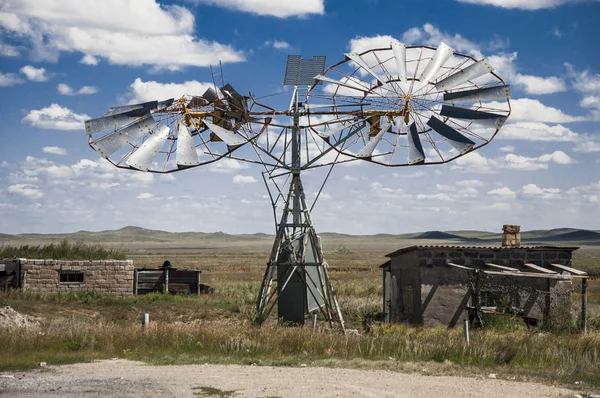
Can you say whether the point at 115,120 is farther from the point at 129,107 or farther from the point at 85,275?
the point at 85,275

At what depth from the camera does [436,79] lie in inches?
749

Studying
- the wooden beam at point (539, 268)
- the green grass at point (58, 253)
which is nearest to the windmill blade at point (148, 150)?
the wooden beam at point (539, 268)

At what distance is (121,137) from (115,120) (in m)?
0.49

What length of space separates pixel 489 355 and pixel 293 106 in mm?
7979

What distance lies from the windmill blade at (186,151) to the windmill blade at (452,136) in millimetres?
5519

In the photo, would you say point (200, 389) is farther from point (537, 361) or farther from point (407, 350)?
point (537, 361)

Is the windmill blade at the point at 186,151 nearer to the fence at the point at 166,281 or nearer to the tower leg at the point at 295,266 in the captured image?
the tower leg at the point at 295,266

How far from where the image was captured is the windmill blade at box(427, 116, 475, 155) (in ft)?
58.3

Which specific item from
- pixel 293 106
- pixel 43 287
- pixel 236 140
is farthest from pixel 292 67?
pixel 43 287

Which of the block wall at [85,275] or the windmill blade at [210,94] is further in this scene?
the block wall at [85,275]

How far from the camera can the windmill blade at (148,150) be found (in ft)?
60.3

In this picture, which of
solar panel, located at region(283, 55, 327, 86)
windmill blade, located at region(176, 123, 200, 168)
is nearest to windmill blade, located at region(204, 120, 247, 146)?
windmill blade, located at region(176, 123, 200, 168)

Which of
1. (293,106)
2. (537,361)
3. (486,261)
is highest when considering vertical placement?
(293,106)

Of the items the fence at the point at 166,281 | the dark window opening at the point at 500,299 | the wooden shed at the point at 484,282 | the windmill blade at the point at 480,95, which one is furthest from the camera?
the fence at the point at 166,281
